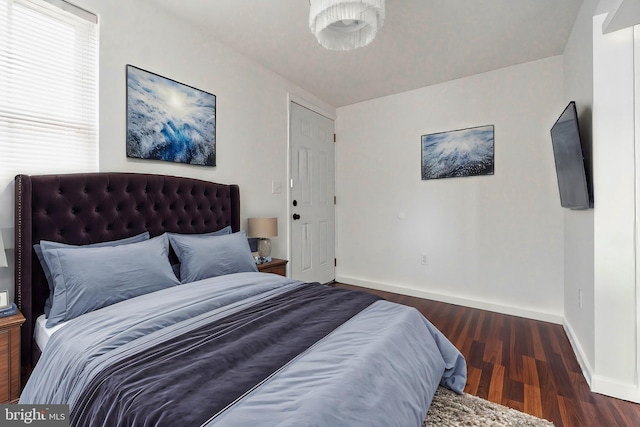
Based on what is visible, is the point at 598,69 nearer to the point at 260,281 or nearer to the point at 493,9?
the point at 493,9

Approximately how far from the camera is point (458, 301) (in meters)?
3.53

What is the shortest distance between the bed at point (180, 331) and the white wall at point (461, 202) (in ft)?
6.32

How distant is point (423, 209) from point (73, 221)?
11.1 feet

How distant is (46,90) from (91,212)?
0.75 metres

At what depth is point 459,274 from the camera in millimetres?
3529

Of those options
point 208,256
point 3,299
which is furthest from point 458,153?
point 3,299

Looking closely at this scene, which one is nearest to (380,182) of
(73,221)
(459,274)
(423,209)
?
(423,209)

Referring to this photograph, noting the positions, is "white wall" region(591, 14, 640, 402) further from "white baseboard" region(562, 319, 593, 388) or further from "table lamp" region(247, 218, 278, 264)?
"table lamp" region(247, 218, 278, 264)

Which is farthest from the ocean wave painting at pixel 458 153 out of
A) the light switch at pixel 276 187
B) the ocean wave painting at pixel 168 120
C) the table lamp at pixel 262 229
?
the ocean wave painting at pixel 168 120

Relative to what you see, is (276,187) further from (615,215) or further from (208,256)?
(615,215)

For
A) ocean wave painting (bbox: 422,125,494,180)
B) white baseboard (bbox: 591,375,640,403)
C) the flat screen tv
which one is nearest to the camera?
white baseboard (bbox: 591,375,640,403)

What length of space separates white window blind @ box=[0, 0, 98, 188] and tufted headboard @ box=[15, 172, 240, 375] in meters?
0.15

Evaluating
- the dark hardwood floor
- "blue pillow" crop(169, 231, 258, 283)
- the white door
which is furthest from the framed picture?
the dark hardwood floor

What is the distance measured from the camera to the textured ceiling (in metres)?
2.25
